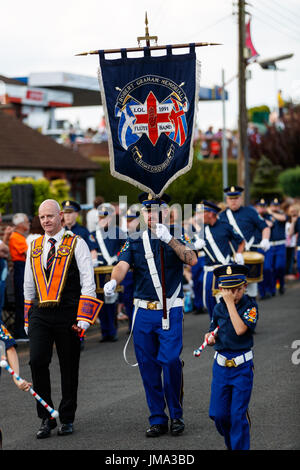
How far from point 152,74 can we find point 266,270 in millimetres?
10463

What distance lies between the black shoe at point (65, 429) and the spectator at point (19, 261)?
541cm

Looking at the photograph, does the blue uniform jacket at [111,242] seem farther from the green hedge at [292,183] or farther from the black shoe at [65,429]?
the green hedge at [292,183]

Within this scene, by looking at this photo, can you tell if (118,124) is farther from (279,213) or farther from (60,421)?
(279,213)

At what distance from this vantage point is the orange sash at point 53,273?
25.2ft

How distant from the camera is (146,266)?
7742mm

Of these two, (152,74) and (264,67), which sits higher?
(264,67)

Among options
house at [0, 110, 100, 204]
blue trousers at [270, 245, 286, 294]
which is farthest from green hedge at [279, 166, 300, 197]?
blue trousers at [270, 245, 286, 294]

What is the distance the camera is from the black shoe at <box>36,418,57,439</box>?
24.7ft

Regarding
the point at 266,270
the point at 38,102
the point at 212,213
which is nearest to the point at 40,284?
the point at 212,213

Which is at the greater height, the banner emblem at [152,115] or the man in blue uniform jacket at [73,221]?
the banner emblem at [152,115]

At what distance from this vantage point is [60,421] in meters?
7.76

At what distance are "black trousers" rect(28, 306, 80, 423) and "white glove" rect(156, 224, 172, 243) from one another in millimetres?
1026

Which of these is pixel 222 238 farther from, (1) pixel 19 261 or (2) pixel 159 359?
(2) pixel 159 359

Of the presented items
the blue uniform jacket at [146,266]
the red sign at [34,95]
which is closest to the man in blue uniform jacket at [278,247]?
the blue uniform jacket at [146,266]
